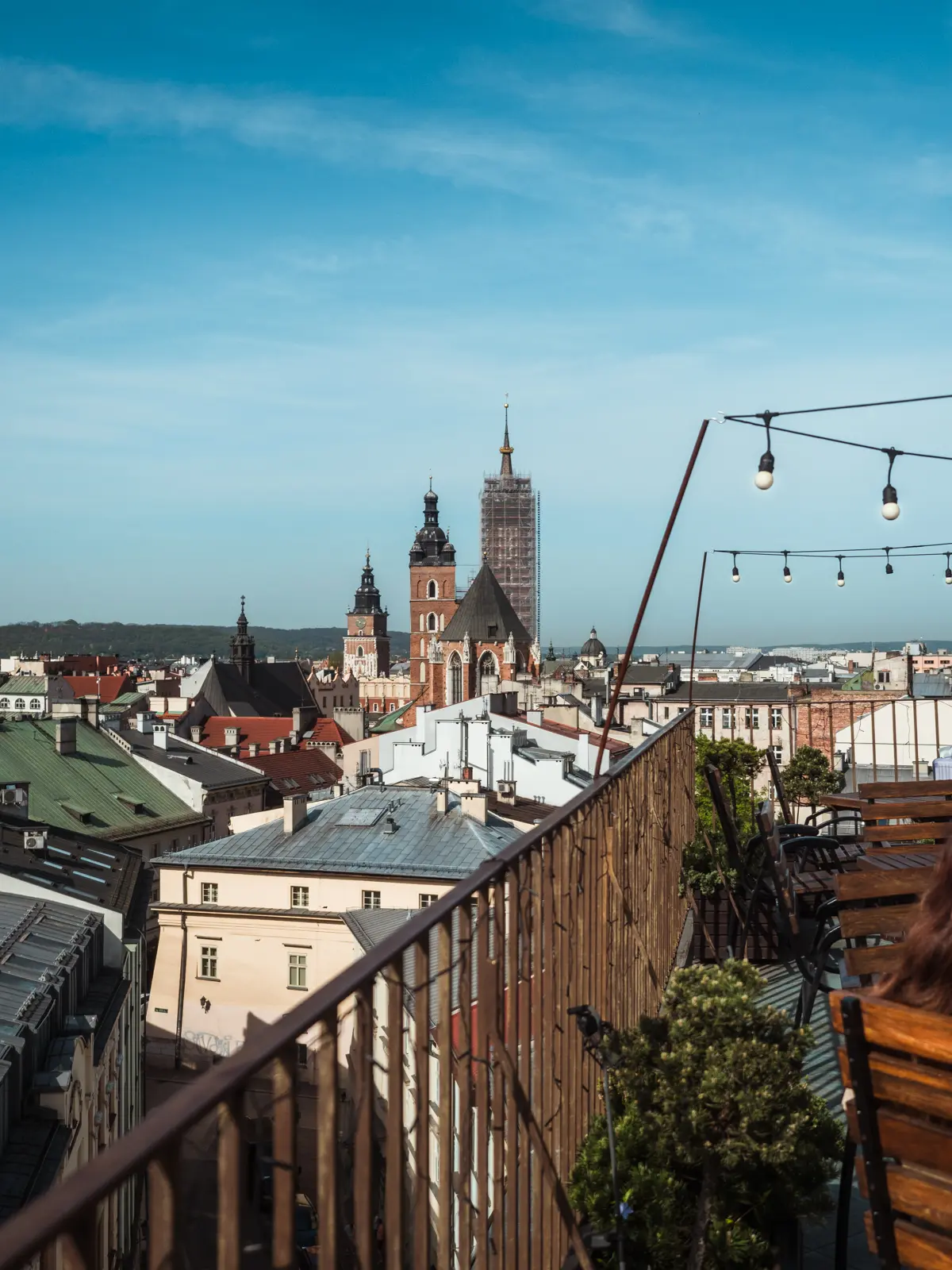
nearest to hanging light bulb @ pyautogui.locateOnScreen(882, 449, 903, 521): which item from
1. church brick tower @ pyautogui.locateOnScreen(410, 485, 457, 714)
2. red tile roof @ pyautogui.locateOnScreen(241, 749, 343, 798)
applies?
red tile roof @ pyautogui.locateOnScreen(241, 749, 343, 798)

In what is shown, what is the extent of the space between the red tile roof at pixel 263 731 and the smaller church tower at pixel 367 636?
193ft

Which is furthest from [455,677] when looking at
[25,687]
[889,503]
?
[889,503]

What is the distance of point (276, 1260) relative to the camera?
3.87 ft

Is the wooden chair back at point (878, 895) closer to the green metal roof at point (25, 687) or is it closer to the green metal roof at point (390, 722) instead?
the green metal roof at point (390, 722)

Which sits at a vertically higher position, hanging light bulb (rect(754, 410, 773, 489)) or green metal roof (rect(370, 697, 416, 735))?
hanging light bulb (rect(754, 410, 773, 489))

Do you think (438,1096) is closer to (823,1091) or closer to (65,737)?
(823,1091)

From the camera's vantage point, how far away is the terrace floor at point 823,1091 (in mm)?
2962

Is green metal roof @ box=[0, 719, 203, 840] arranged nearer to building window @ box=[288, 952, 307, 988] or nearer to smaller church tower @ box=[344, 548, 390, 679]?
building window @ box=[288, 952, 307, 988]

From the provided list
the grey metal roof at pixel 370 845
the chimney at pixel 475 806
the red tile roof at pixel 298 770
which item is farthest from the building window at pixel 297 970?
the red tile roof at pixel 298 770

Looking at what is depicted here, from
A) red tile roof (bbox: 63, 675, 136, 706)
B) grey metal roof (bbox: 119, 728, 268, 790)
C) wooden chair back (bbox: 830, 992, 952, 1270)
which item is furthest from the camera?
red tile roof (bbox: 63, 675, 136, 706)

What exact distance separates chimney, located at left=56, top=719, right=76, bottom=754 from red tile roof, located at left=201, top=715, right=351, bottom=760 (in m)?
26.1

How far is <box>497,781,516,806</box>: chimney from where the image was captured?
2433 cm

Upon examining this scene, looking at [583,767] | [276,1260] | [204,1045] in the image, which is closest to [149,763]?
[583,767]

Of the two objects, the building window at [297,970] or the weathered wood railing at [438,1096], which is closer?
the weathered wood railing at [438,1096]
